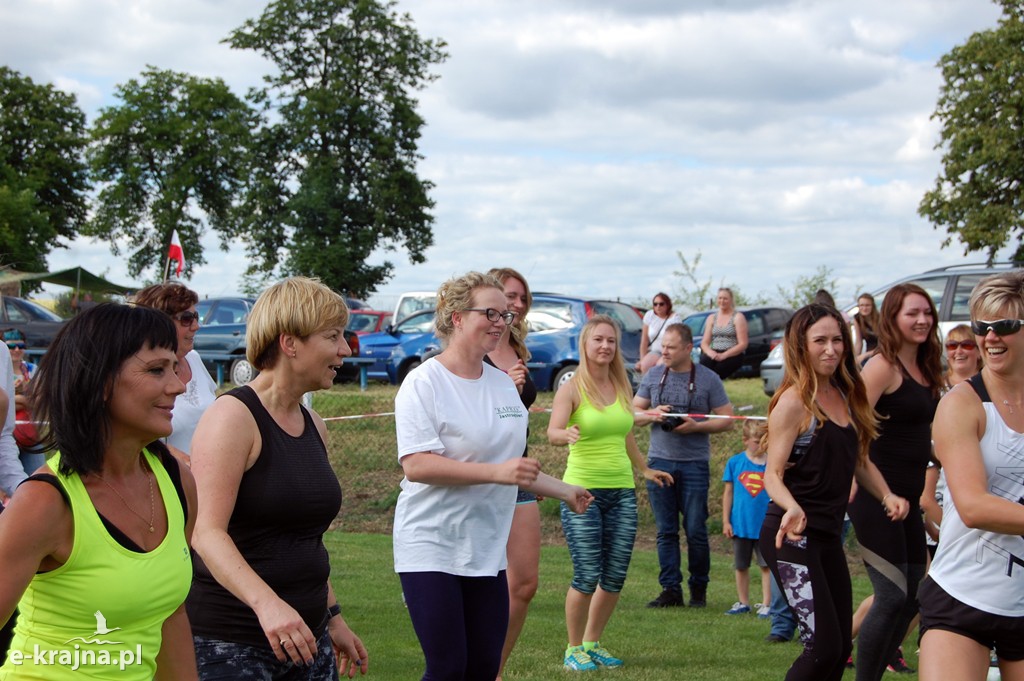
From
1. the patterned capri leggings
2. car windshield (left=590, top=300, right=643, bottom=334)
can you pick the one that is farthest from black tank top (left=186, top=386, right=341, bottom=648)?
car windshield (left=590, top=300, right=643, bottom=334)

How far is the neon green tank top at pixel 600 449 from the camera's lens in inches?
296

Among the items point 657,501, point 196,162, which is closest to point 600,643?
point 657,501

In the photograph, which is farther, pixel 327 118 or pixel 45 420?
pixel 327 118

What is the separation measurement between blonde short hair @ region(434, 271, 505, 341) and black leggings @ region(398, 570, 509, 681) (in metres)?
1.12

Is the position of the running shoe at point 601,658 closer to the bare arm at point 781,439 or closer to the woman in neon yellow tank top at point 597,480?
the woman in neon yellow tank top at point 597,480

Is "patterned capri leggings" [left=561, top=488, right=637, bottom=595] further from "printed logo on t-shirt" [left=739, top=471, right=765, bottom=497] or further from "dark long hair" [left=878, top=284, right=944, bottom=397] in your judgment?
→ "dark long hair" [left=878, top=284, right=944, bottom=397]

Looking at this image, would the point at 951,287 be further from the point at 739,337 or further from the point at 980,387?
the point at 980,387

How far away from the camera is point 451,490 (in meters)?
4.56

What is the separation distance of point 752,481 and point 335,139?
3906 centimetres

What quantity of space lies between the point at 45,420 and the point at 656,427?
7.19 m

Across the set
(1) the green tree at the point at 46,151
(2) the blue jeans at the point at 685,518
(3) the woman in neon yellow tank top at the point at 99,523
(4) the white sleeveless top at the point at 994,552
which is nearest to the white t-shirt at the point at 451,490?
(3) the woman in neon yellow tank top at the point at 99,523

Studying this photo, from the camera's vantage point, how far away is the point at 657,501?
9516 mm

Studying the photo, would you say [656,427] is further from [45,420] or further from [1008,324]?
[45,420]

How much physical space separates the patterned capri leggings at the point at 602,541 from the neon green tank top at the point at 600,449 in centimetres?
9
